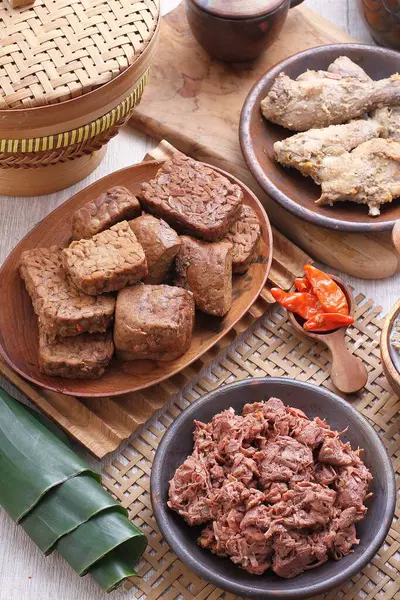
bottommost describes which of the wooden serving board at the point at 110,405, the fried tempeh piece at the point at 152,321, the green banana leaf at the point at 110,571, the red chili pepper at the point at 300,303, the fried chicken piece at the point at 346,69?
the green banana leaf at the point at 110,571

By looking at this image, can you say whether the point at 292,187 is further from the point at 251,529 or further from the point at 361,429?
the point at 251,529

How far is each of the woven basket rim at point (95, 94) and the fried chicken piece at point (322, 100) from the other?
84 centimetres

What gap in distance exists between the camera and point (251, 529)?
3.47 metres

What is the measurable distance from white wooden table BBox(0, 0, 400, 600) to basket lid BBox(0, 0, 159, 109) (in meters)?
0.99

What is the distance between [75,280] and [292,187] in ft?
4.37

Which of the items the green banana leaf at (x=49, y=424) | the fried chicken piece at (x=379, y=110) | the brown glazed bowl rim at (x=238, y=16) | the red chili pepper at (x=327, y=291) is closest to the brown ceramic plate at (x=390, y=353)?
the red chili pepper at (x=327, y=291)

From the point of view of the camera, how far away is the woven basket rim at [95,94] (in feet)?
12.8

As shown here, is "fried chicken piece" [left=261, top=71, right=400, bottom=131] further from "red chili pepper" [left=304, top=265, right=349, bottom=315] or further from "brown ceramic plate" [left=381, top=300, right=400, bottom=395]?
"brown ceramic plate" [left=381, top=300, right=400, bottom=395]

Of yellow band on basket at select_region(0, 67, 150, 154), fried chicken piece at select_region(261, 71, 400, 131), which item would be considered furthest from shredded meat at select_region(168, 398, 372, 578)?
fried chicken piece at select_region(261, 71, 400, 131)

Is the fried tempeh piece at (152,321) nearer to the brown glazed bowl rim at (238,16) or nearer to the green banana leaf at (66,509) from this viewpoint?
the green banana leaf at (66,509)

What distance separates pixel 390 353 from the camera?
3.98 metres

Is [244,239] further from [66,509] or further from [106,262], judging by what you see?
[66,509]

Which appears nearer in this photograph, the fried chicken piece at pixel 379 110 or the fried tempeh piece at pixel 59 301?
the fried tempeh piece at pixel 59 301

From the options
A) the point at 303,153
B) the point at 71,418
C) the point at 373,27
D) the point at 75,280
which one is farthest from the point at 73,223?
the point at 373,27
